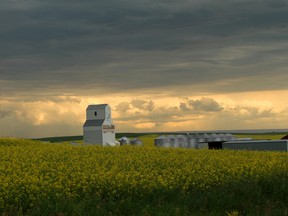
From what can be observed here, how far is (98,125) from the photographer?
68.9 meters

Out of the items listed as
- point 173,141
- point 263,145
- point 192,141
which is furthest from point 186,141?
point 263,145

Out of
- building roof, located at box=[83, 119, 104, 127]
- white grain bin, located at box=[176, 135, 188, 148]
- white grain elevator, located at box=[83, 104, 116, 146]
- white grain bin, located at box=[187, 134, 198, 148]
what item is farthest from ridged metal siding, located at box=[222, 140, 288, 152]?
building roof, located at box=[83, 119, 104, 127]

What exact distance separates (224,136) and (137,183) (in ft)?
173

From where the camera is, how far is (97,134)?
6919 centimetres

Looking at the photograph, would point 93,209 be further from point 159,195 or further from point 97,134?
point 97,134

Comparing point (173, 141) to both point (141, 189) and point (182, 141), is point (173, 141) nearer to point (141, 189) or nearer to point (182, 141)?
point (182, 141)

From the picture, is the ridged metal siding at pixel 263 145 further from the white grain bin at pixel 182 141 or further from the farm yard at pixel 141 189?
the farm yard at pixel 141 189

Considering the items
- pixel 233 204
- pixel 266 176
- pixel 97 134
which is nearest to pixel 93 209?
pixel 233 204

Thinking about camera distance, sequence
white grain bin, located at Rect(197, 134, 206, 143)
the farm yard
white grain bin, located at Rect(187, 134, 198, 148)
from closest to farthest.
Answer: the farm yard
white grain bin, located at Rect(187, 134, 198, 148)
white grain bin, located at Rect(197, 134, 206, 143)


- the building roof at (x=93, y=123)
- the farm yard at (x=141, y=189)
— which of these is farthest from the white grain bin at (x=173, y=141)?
the farm yard at (x=141, y=189)

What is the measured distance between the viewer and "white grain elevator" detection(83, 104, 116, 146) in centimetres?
6894

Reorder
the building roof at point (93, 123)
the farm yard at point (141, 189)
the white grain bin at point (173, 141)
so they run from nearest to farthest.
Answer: the farm yard at point (141, 189)
the white grain bin at point (173, 141)
the building roof at point (93, 123)

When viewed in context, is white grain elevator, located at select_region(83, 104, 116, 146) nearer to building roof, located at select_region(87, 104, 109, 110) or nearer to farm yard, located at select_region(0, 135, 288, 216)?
building roof, located at select_region(87, 104, 109, 110)

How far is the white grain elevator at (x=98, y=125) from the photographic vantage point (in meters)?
68.9
